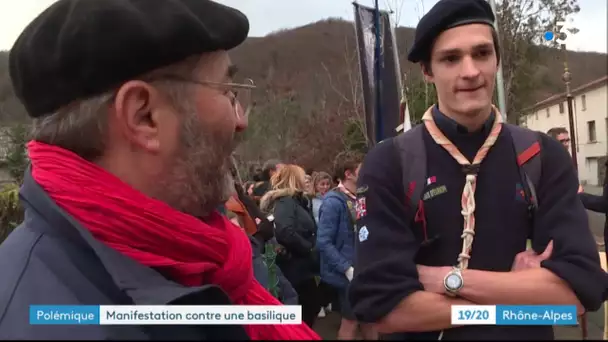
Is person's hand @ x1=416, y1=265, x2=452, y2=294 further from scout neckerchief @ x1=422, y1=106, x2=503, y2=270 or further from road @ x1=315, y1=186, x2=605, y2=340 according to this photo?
road @ x1=315, y1=186, x2=605, y2=340

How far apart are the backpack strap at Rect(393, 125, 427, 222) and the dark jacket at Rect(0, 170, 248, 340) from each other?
2.50 ft

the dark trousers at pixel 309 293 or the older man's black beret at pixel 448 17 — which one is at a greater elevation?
the older man's black beret at pixel 448 17

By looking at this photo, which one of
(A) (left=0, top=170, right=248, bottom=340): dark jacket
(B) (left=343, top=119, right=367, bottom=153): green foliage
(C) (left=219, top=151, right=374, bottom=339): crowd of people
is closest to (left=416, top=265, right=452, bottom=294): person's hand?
(A) (left=0, top=170, right=248, bottom=340): dark jacket

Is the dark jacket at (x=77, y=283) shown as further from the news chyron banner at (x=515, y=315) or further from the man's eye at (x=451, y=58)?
the man's eye at (x=451, y=58)

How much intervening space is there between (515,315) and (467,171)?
0.51 meters

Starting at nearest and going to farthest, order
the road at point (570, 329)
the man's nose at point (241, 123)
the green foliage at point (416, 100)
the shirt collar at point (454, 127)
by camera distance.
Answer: the road at point (570, 329) → the man's nose at point (241, 123) → the shirt collar at point (454, 127) → the green foliage at point (416, 100)

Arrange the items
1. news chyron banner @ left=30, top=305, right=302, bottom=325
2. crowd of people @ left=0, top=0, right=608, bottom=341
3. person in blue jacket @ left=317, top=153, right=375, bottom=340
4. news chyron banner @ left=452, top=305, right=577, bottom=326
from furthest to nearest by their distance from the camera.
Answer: person in blue jacket @ left=317, top=153, right=375, bottom=340 → news chyron banner @ left=452, top=305, right=577, bottom=326 → crowd of people @ left=0, top=0, right=608, bottom=341 → news chyron banner @ left=30, top=305, right=302, bottom=325

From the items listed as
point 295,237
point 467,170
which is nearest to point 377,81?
point 295,237

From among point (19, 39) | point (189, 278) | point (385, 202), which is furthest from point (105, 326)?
point (385, 202)

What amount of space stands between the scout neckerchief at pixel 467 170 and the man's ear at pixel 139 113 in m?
0.90

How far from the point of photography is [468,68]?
5.38 feet

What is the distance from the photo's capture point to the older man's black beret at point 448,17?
1.66 m

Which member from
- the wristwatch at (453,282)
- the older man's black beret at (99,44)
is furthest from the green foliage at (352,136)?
the older man's black beret at (99,44)

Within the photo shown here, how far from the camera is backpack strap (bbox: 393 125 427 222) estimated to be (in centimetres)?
156
